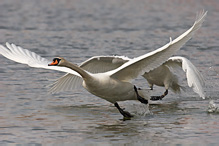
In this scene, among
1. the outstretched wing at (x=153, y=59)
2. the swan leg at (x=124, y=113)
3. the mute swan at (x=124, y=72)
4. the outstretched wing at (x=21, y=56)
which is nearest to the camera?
the outstretched wing at (x=153, y=59)

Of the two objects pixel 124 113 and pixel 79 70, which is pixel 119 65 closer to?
pixel 124 113

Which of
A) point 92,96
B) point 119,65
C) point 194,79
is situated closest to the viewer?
point 194,79

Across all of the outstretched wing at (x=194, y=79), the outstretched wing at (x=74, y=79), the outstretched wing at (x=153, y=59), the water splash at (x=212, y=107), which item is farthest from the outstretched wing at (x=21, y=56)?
the water splash at (x=212, y=107)

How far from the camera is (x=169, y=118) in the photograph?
11.7 m

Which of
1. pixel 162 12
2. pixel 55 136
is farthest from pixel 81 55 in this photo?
pixel 162 12

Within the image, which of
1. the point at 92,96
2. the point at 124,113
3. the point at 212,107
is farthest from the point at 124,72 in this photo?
the point at 92,96

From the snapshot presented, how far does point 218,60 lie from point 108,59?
6.08 m

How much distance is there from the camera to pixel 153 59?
36.4 feet

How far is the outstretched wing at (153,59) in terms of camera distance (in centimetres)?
1050

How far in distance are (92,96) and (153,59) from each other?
10.4 ft

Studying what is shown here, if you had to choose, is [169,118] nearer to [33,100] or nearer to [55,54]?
[33,100]

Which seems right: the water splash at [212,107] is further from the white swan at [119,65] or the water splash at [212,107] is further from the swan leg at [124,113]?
the swan leg at [124,113]

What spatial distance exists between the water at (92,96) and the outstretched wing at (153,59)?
3.09 feet

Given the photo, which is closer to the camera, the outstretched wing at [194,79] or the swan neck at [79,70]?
the swan neck at [79,70]
